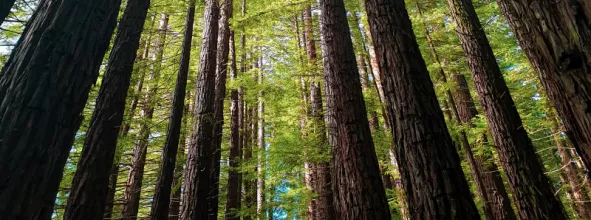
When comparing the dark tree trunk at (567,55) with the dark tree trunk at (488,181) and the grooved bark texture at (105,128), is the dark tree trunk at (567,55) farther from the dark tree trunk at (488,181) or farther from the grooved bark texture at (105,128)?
the dark tree trunk at (488,181)

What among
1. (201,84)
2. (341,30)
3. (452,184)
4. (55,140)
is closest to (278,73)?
(201,84)

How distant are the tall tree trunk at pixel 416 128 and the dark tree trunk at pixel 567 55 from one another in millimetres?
1602

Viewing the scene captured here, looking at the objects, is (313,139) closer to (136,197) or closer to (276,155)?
(276,155)

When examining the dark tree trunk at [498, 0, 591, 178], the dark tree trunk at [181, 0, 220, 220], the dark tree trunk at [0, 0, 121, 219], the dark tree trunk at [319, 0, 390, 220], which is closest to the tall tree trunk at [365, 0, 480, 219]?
the dark tree trunk at [319, 0, 390, 220]

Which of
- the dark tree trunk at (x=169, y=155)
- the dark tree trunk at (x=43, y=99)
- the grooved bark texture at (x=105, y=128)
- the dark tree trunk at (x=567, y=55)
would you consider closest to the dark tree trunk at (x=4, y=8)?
the dark tree trunk at (x=43, y=99)

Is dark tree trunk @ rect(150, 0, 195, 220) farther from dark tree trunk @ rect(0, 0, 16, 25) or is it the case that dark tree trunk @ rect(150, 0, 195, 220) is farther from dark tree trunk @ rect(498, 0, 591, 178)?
dark tree trunk @ rect(498, 0, 591, 178)

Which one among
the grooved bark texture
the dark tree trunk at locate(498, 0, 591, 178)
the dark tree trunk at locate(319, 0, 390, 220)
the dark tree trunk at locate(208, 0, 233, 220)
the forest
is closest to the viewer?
the dark tree trunk at locate(498, 0, 591, 178)

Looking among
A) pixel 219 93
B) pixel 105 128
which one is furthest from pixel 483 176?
pixel 105 128

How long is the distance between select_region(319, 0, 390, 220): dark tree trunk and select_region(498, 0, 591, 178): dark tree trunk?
323 cm

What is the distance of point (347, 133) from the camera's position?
207 inches

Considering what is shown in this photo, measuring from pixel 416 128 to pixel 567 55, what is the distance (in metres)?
2.02

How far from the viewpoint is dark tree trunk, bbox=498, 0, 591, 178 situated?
1.53 metres

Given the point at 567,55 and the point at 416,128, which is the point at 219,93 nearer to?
the point at 416,128

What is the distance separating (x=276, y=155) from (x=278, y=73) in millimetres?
3676
